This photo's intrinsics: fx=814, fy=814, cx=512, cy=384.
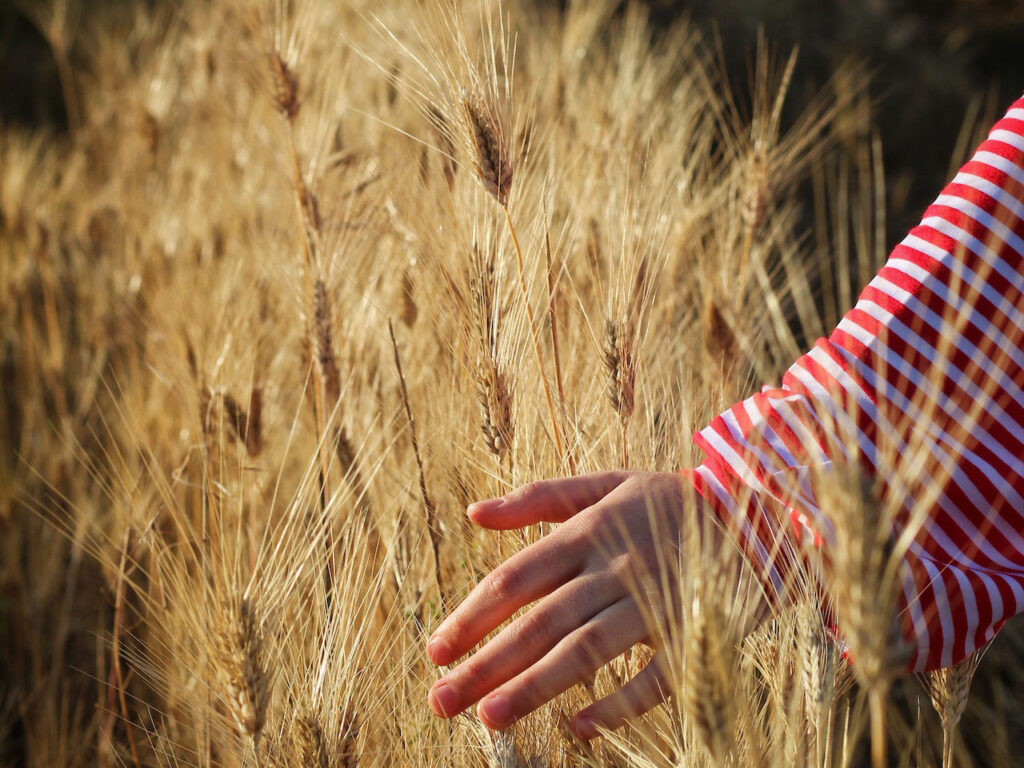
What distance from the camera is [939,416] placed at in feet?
2.07

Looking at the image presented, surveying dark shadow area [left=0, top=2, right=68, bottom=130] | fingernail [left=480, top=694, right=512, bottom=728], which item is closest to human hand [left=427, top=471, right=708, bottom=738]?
fingernail [left=480, top=694, right=512, bottom=728]

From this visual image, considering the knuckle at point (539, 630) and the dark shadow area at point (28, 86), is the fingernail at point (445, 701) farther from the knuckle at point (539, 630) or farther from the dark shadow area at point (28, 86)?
the dark shadow area at point (28, 86)

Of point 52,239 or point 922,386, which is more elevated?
point 52,239

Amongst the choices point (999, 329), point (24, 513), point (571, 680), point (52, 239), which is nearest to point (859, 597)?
point (571, 680)

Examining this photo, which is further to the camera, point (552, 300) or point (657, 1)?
point (657, 1)

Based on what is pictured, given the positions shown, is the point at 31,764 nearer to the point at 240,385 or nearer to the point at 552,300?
the point at 240,385

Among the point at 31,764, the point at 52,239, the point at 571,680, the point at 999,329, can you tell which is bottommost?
the point at 31,764

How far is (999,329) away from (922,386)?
87 mm

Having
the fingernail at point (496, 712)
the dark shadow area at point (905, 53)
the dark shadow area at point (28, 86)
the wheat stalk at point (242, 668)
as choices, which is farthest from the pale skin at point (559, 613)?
the dark shadow area at point (28, 86)

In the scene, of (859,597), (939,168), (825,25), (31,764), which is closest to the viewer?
(859,597)

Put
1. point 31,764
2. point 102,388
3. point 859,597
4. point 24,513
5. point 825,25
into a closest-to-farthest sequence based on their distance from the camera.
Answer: point 859,597 → point 31,764 → point 24,513 → point 102,388 → point 825,25

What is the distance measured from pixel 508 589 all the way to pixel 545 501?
0.07 meters

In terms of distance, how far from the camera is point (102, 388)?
1.66 meters

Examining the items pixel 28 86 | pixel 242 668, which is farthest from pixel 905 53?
pixel 28 86
